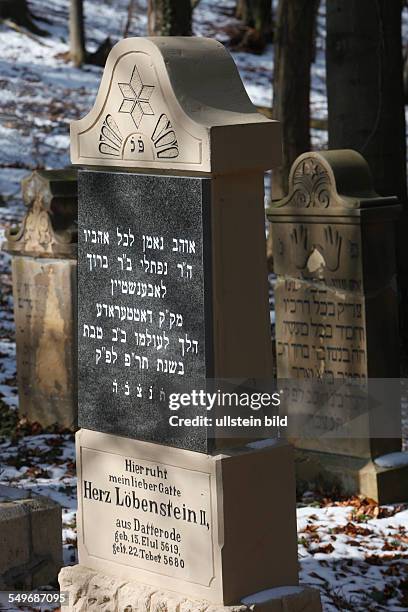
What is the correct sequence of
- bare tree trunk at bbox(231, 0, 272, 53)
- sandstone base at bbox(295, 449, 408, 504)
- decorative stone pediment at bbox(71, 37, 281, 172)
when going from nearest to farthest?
decorative stone pediment at bbox(71, 37, 281, 172), sandstone base at bbox(295, 449, 408, 504), bare tree trunk at bbox(231, 0, 272, 53)

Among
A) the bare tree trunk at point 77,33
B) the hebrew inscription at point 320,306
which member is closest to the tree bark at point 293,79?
the hebrew inscription at point 320,306

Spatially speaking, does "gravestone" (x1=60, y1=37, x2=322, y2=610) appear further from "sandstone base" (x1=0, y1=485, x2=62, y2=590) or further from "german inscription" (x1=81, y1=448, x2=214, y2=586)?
"sandstone base" (x1=0, y1=485, x2=62, y2=590)

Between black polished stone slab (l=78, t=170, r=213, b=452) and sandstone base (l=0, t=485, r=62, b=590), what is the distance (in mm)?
742

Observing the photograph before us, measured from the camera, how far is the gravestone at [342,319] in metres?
7.89

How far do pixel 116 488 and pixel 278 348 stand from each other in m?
3.12

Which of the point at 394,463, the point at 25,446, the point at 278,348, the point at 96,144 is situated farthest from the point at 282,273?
the point at 96,144

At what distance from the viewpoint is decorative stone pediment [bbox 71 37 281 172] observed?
5.10 metres

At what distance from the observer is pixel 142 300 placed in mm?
5473

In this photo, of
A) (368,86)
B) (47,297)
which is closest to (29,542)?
(47,297)

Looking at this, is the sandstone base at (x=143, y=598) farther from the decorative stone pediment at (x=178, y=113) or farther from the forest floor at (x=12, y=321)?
the decorative stone pediment at (x=178, y=113)

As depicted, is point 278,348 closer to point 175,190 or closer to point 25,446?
point 25,446

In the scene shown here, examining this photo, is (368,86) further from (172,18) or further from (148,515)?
(148,515)

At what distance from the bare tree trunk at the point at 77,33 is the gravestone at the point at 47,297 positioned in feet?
46.4

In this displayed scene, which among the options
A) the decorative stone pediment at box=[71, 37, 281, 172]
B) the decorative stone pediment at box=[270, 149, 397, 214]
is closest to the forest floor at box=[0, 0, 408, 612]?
the decorative stone pediment at box=[270, 149, 397, 214]
